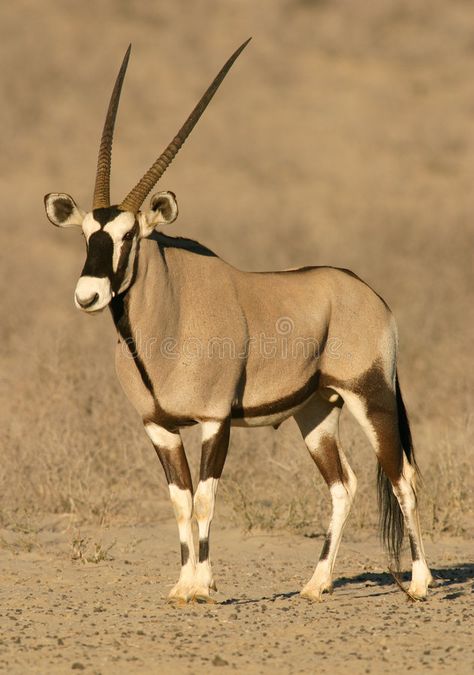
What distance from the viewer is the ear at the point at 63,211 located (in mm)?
7688

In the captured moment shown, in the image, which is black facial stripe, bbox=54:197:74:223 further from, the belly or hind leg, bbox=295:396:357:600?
hind leg, bbox=295:396:357:600

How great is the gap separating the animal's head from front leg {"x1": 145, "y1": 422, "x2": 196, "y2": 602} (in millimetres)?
855

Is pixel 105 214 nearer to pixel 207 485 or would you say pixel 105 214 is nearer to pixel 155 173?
pixel 155 173

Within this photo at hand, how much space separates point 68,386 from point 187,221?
1297cm

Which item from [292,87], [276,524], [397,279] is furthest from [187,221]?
[276,524]

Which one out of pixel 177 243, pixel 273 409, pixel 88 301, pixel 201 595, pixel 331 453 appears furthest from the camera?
pixel 331 453

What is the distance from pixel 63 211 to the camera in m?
7.74

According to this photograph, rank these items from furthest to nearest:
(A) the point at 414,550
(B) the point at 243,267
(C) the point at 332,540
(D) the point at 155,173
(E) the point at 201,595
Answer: (B) the point at 243,267
(C) the point at 332,540
(A) the point at 414,550
(D) the point at 155,173
(E) the point at 201,595

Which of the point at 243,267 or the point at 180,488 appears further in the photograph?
the point at 243,267

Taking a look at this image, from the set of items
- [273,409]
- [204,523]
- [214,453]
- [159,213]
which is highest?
[159,213]

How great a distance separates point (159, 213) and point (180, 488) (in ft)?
4.95

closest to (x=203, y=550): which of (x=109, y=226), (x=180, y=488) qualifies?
(x=180, y=488)

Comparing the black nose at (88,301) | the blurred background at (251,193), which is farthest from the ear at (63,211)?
the blurred background at (251,193)

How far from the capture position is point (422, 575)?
810cm
